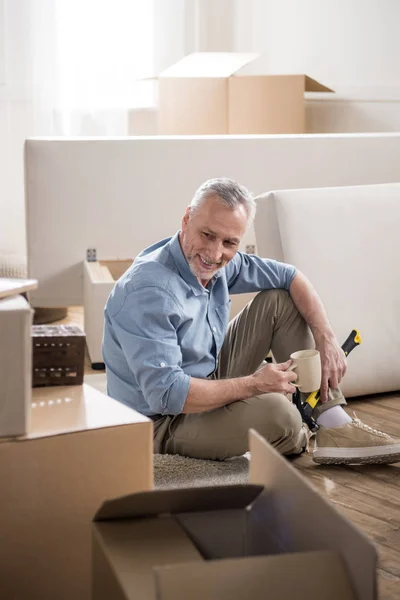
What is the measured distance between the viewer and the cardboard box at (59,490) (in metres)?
1.31

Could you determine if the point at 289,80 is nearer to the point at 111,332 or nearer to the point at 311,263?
the point at 311,263

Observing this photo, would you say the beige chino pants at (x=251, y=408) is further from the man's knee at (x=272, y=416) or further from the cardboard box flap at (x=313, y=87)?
the cardboard box flap at (x=313, y=87)

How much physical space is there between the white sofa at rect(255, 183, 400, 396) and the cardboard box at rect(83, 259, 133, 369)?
20.3 inches

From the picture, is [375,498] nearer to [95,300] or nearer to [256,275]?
[256,275]

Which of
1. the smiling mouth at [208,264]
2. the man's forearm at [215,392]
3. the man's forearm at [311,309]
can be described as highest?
the smiling mouth at [208,264]

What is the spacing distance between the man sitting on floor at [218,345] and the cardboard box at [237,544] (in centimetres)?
86

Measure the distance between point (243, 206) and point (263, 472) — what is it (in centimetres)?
103

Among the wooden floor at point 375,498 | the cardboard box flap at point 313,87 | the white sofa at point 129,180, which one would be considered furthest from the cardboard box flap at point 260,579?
the cardboard box flap at point 313,87

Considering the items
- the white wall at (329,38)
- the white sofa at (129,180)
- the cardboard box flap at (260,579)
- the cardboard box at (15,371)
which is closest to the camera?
the cardboard box flap at (260,579)

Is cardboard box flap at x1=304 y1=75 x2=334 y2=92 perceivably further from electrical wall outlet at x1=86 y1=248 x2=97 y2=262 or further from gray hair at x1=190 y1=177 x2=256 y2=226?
gray hair at x1=190 y1=177 x2=256 y2=226

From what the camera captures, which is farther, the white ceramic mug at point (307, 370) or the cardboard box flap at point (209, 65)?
the cardboard box flap at point (209, 65)

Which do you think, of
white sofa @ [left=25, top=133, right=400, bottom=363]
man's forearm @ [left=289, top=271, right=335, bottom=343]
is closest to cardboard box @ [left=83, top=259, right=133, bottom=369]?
white sofa @ [left=25, top=133, right=400, bottom=363]

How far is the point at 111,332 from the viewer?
6.94 feet

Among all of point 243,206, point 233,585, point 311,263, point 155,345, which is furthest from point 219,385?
point 233,585
